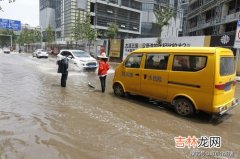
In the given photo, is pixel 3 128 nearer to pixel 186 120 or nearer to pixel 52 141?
pixel 52 141

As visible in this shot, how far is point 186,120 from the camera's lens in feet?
24.2

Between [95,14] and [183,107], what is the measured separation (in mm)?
54809

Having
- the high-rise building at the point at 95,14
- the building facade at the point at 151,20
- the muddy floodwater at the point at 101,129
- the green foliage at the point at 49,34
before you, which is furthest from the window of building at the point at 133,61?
the building facade at the point at 151,20

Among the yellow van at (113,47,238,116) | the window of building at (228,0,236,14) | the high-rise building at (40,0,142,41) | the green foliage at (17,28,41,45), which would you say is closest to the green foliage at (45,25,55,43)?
the high-rise building at (40,0,142,41)

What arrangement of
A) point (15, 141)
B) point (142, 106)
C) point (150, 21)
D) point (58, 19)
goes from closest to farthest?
point (15, 141), point (142, 106), point (58, 19), point (150, 21)

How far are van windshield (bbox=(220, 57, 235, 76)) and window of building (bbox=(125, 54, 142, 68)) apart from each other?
289 cm

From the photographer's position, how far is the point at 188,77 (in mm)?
7477

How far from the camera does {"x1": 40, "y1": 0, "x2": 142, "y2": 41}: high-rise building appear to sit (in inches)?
2224

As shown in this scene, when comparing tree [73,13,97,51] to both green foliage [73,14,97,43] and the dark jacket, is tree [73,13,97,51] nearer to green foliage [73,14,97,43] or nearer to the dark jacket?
green foliage [73,14,97,43]

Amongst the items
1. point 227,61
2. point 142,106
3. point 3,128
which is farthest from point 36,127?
point 227,61

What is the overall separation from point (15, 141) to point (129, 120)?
9.90 feet

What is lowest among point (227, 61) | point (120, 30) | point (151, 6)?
point (227, 61)

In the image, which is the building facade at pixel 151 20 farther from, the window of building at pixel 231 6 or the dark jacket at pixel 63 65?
the dark jacket at pixel 63 65

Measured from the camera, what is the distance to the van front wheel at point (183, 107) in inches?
297
